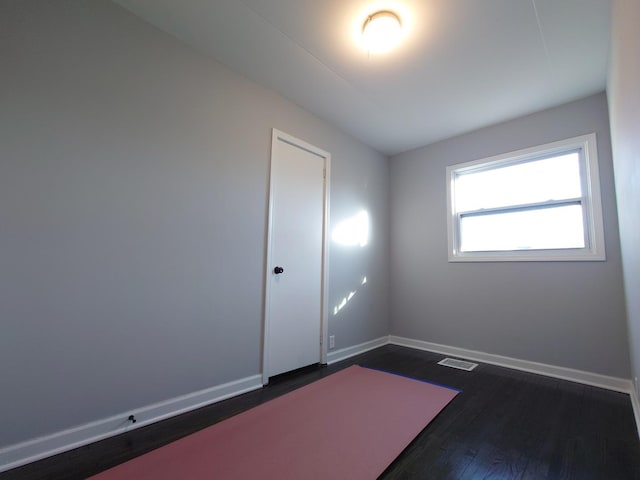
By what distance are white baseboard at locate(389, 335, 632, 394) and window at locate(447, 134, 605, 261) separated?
1.05m

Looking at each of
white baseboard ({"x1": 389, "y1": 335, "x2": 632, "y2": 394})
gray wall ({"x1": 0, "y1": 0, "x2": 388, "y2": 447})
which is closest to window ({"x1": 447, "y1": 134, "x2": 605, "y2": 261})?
white baseboard ({"x1": 389, "y1": 335, "x2": 632, "y2": 394})

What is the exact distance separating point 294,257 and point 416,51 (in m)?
2.04

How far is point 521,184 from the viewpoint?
3.27 metres

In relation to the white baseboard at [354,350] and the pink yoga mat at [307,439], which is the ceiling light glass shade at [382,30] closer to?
the pink yoga mat at [307,439]

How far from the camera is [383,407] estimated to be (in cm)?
215

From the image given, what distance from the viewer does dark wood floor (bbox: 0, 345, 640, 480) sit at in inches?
58.2

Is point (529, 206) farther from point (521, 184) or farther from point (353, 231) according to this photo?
point (353, 231)

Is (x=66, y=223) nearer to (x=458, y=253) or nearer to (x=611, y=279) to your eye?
(x=458, y=253)

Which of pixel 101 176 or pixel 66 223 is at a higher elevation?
pixel 101 176

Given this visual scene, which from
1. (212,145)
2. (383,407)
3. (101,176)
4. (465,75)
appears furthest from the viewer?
(465,75)

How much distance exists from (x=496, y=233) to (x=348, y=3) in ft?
9.21

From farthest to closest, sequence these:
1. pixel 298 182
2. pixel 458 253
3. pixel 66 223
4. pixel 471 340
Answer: pixel 458 253 < pixel 471 340 < pixel 298 182 < pixel 66 223

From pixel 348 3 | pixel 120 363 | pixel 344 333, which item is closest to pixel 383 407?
pixel 344 333

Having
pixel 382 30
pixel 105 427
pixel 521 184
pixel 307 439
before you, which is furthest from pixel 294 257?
pixel 521 184
